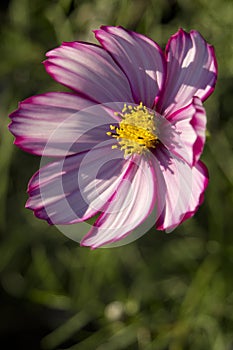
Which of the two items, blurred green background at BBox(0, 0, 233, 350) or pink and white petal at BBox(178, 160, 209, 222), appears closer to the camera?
pink and white petal at BBox(178, 160, 209, 222)

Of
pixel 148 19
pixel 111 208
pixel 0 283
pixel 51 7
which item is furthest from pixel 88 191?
pixel 0 283

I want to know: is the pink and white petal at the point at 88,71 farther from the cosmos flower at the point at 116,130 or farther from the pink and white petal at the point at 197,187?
the pink and white petal at the point at 197,187

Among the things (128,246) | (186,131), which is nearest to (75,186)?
(186,131)

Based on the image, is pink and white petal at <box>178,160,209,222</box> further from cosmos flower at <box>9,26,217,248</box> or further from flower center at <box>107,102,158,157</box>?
flower center at <box>107,102,158,157</box>

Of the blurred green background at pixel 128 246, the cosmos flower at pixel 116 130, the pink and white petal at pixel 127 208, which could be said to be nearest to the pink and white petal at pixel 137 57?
the cosmos flower at pixel 116 130

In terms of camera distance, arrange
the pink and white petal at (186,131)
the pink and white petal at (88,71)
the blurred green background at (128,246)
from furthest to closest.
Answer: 1. the blurred green background at (128,246)
2. the pink and white petal at (88,71)
3. the pink and white petal at (186,131)

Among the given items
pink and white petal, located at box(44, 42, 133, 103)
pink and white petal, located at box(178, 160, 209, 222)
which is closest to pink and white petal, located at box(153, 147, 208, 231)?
pink and white petal, located at box(178, 160, 209, 222)
